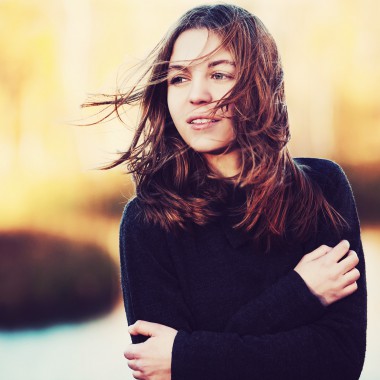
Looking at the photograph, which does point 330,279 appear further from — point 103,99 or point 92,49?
point 92,49

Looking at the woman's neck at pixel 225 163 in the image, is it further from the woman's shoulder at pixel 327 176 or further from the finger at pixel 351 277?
the finger at pixel 351 277

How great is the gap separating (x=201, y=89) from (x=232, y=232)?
0.34m

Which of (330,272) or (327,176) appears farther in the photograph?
(327,176)

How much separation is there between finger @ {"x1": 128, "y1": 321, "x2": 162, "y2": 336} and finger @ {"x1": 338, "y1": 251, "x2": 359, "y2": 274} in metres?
0.43

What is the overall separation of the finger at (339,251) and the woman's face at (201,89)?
35cm

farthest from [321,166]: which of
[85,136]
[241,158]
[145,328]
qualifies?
[85,136]

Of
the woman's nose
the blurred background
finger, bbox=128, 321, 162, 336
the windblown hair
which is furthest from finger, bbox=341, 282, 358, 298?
the blurred background

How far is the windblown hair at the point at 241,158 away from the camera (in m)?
1.34

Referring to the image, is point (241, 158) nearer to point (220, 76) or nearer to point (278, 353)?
point (220, 76)

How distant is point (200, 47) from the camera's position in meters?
1.31

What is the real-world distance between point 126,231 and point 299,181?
1.44 feet

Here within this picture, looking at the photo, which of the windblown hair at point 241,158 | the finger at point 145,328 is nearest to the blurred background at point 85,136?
the windblown hair at point 241,158

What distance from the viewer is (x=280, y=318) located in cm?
124

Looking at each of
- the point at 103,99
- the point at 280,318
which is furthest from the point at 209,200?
the point at 103,99
